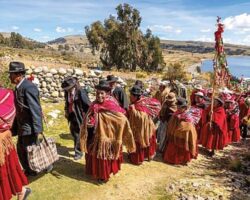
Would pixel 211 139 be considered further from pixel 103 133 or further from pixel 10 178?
pixel 10 178

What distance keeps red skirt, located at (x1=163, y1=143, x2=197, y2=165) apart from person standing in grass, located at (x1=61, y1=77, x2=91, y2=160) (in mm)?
2150

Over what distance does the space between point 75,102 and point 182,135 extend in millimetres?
2568

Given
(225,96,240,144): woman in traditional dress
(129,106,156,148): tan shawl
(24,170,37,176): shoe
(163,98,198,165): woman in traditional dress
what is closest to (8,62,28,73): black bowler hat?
(24,170,37,176): shoe

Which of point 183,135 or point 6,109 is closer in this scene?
point 6,109

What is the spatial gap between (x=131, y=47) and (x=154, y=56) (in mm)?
5482

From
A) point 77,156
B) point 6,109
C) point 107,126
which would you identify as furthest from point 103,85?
point 77,156

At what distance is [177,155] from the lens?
9062mm

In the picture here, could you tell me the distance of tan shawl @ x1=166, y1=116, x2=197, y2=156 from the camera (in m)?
8.91

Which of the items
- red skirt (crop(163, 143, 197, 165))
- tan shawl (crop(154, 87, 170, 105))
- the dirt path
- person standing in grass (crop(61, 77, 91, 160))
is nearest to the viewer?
the dirt path

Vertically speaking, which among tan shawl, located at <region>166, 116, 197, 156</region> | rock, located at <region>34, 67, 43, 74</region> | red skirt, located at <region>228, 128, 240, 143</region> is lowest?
red skirt, located at <region>228, 128, 240, 143</region>

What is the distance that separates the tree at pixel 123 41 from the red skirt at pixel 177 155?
3679cm

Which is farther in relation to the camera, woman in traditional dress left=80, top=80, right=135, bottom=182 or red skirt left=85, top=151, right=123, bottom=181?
red skirt left=85, top=151, right=123, bottom=181

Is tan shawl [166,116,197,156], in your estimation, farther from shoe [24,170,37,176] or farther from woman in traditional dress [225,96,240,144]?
shoe [24,170,37,176]

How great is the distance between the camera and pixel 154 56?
50.9 meters
